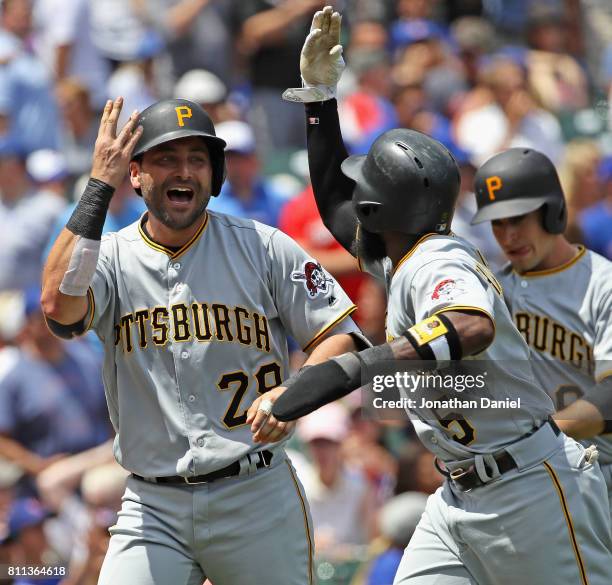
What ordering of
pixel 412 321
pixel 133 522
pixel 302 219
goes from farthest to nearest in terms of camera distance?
pixel 302 219 → pixel 133 522 → pixel 412 321

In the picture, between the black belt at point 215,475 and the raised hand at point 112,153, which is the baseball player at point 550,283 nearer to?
the black belt at point 215,475

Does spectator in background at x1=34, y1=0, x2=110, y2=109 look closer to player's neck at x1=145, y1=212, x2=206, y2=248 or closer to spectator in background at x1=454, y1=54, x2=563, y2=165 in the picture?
spectator in background at x1=454, y1=54, x2=563, y2=165

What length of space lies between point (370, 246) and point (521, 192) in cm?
116

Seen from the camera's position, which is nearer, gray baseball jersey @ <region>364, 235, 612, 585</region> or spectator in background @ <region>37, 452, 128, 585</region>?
gray baseball jersey @ <region>364, 235, 612, 585</region>

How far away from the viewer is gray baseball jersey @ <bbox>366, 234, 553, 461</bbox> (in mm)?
3918


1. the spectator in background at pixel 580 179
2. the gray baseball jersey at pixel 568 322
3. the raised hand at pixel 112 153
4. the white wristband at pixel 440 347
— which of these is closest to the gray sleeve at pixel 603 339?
the gray baseball jersey at pixel 568 322

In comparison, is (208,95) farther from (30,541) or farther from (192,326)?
(192,326)

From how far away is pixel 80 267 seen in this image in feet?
13.6

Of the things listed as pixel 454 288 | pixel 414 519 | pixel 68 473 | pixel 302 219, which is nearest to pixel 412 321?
pixel 454 288

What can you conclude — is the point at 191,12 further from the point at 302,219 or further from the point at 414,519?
the point at 414,519

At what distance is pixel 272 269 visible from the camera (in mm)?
4492

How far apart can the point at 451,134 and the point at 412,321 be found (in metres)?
6.79

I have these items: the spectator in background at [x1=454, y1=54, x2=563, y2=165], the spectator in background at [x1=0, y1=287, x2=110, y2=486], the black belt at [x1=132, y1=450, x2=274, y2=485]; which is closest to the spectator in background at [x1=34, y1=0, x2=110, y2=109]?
the spectator in background at [x1=0, y1=287, x2=110, y2=486]

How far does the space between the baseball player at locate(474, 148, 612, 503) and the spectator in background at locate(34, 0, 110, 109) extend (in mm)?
5331
